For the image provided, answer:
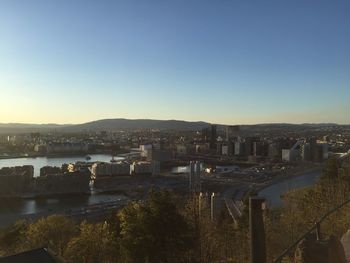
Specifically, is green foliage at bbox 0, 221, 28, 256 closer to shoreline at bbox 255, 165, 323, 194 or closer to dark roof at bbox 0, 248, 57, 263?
dark roof at bbox 0, 248, 57, 263

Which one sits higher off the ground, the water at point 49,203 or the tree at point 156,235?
the tree at point 156,235

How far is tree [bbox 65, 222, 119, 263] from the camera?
3.10m

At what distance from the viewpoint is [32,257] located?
2504mm

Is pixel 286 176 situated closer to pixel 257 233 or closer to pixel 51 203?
pixel 51 203

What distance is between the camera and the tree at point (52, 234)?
12.7 ft

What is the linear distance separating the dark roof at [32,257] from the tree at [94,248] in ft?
1.77

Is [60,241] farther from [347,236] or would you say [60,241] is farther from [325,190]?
[347,236]

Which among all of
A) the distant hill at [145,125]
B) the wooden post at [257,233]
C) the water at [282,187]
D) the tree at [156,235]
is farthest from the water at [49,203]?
the distant hill at [145,125]

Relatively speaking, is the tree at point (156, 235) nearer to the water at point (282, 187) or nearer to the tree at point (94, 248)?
the tree at point (94, 248)

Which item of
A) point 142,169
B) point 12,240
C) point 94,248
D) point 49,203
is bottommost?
point 49,203

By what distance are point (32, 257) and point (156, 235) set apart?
716mm

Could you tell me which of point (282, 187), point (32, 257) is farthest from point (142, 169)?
point (32, 257)

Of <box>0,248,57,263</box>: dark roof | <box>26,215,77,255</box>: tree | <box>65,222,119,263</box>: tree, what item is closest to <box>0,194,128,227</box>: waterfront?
<box>26,215,77,255</box>: tree

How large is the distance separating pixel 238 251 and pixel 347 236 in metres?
1.65
